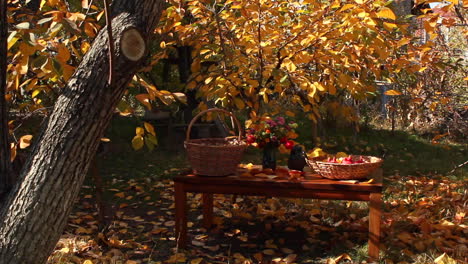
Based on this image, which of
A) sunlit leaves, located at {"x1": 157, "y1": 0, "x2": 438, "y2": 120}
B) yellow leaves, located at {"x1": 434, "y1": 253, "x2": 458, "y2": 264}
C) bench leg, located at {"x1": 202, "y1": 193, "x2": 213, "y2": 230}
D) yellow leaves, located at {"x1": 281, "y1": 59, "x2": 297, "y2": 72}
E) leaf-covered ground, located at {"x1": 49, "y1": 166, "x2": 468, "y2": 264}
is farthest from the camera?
bench leg, located at {"x1": 202, "y1": 193, "x2": 213, "y2": 230}

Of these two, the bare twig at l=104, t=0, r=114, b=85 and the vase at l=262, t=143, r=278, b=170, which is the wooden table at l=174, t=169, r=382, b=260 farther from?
the bare twig at l=104, t=0, r=114, b=85

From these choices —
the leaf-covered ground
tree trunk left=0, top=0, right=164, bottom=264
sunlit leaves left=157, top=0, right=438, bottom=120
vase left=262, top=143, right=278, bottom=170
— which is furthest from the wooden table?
tree trunk left=0, top=0, right=164, bottom=264

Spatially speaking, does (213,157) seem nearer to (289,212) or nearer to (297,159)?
(297,159)

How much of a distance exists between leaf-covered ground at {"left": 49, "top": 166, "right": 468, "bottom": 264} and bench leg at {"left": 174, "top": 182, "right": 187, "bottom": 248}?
0.08 metres

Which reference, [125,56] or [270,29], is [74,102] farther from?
[270,29]

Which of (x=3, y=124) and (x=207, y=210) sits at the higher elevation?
(x=3, y=124)

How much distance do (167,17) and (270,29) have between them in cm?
88

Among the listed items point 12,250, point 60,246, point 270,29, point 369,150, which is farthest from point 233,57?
point 369,150

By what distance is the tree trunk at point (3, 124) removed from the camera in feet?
6.57

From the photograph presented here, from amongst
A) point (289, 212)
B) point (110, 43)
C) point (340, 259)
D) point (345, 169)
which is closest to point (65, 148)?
point (110, 43)

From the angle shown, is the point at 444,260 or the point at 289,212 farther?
the point at 289,212

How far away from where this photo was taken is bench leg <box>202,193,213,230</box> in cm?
392

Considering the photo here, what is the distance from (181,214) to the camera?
3475 mm

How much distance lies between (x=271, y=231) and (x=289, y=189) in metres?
0.75
